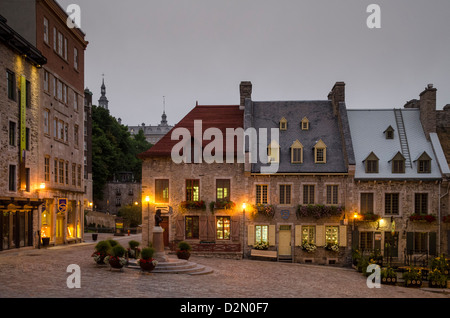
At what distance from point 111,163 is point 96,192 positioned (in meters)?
5.77

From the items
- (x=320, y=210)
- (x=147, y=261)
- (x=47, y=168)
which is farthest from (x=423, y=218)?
(x=47, y=168)

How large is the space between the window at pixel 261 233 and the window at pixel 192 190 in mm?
4647

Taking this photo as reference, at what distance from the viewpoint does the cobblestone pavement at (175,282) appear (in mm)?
16406

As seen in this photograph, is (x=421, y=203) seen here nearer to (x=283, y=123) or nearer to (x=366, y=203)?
(x=366, y=203)

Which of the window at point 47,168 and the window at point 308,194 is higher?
the window at point 47,168

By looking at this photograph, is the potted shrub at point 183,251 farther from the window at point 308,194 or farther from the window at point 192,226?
the window at point 308,194

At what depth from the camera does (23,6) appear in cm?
3080

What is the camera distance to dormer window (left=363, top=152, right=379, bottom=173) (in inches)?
1273

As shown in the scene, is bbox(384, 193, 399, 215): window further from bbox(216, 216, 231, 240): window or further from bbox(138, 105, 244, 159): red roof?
bbox(138, 105, 244, 159): red roof

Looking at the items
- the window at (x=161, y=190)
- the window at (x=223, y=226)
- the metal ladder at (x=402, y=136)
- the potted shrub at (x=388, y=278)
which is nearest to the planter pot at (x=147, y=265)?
the potted shrub at (x=388, y=278)

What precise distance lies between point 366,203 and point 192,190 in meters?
11.9

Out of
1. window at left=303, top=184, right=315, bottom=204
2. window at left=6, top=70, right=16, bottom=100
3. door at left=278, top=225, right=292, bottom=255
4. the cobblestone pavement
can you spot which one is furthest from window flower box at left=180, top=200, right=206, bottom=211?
window at left=6, top=70, right=16, bottom=100
